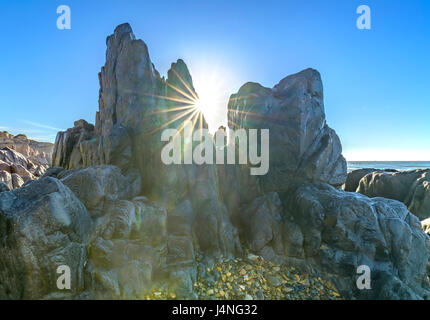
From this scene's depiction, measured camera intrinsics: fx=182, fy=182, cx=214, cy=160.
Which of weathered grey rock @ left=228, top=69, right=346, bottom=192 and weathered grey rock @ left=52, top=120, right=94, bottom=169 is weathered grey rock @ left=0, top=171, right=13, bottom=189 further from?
weathered grey rock @ left=228, top=69, right=346, bottom=192

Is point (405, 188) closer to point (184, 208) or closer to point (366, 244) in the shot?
point (366, 244)

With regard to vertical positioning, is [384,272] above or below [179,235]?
below

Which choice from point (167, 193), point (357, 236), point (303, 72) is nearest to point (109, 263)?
point (167, 193)

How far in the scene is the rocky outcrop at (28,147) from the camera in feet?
263

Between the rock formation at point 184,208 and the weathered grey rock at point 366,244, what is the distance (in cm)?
6

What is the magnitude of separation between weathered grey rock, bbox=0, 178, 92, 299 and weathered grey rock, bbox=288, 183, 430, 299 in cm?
1184

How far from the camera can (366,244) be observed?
10148mm

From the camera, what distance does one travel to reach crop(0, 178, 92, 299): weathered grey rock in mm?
5945

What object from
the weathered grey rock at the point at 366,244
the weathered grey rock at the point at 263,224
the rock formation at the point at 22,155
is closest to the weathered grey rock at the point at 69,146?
the weathered grey rock at the point at 263,224

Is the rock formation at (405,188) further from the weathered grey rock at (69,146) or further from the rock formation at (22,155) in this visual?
the rock formation at (22,155)

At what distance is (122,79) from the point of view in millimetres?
14945

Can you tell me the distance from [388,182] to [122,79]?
3967 centimetres

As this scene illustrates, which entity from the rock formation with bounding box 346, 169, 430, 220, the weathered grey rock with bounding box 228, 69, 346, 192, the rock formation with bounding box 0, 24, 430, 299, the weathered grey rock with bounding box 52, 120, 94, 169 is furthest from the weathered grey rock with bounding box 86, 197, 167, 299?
the rock formation with bounding box 346, 169, 430, 220

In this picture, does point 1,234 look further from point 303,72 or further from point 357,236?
point 303,72
